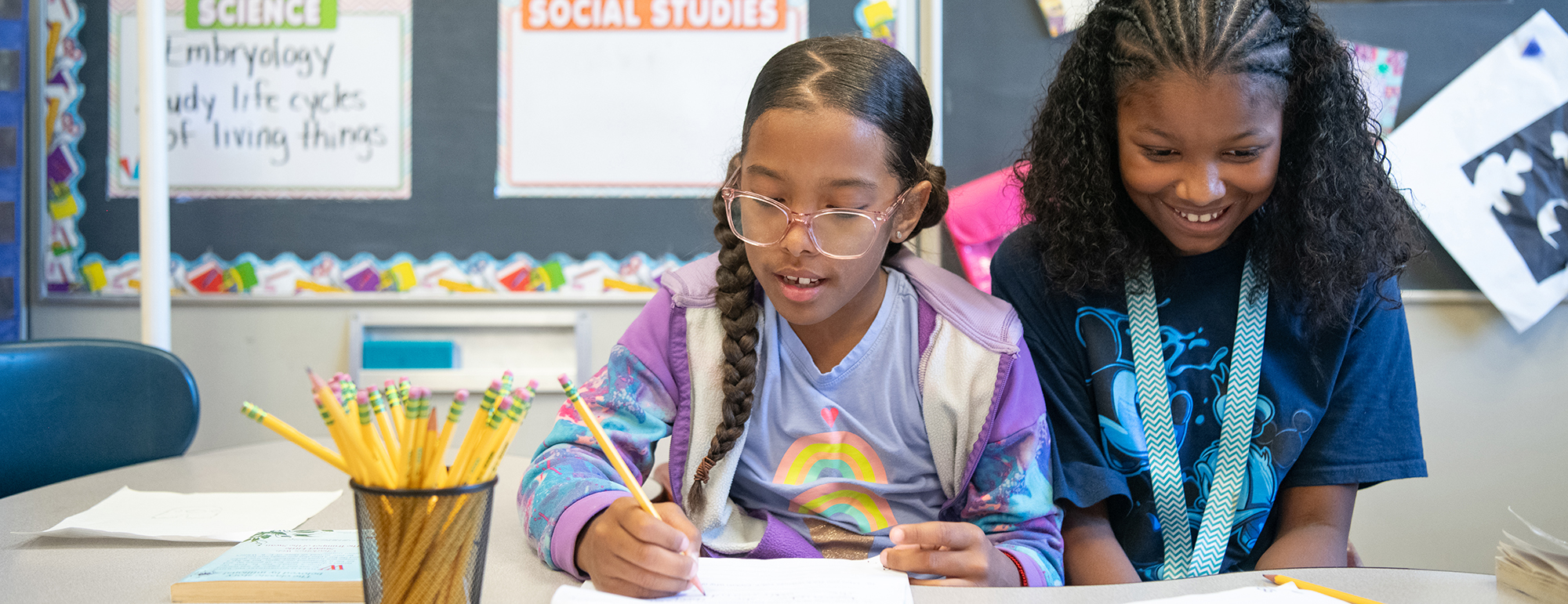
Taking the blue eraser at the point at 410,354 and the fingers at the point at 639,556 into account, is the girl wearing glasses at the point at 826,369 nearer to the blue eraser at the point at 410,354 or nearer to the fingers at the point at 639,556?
the fingers at the point at 639,556

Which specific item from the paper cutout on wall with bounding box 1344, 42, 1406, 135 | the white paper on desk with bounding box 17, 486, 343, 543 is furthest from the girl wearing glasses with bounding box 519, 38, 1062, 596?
the paper cutout on wall with bounding box 1344, 42, 1406, 135

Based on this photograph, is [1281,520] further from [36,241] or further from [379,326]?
[36,241]

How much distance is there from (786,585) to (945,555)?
0.45ft

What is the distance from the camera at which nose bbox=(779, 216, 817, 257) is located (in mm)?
857

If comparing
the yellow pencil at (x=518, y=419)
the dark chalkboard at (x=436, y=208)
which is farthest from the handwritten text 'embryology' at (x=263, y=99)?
the yellow pencil at (x=518, y=419)

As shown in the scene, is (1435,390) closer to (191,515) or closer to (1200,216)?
(1200,216)

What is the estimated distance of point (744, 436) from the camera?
0.95 meters

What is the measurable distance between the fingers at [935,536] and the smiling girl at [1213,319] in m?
0.25

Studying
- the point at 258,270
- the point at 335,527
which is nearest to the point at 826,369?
the point at 335,527

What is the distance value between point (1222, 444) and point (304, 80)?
A: 1.99 metres

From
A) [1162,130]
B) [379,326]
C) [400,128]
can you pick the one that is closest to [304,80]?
[400,128]

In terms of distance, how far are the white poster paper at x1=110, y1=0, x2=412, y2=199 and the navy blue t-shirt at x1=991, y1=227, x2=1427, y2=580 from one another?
1616 mm

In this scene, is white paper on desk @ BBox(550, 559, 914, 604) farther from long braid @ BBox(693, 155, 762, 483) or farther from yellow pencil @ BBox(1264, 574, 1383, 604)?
yellow pencil @ BBox(1264, 574, 1383, 604)

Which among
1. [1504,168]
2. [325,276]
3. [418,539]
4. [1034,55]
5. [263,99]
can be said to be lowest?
[418,539]
